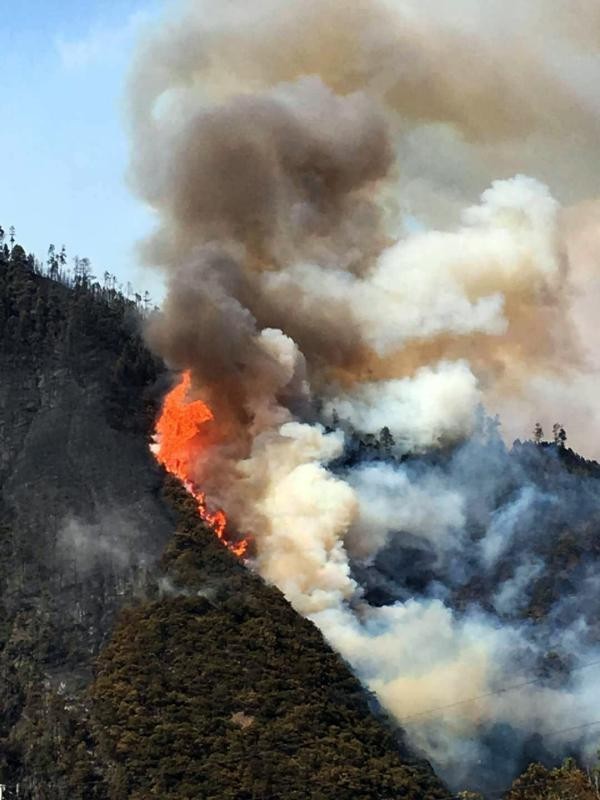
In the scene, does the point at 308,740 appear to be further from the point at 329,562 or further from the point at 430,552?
the point at 430,552

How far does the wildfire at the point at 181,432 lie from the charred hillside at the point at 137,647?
2.04 m

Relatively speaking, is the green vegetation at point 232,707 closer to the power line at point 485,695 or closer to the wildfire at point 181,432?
the power line at point 485,695

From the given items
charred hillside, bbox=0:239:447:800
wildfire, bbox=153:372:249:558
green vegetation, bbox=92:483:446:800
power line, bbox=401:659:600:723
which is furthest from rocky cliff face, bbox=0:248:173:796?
power line, bbox=401:659:600:723

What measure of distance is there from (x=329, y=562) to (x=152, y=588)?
62.0ft

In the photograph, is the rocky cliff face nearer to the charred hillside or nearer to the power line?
the charred hillside

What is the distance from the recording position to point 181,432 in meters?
151

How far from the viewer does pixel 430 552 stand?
15650 cm

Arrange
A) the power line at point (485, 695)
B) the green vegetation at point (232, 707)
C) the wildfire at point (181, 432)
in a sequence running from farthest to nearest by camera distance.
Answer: the wildfire at point (181, 432) < the power line at point (485, 695) < the green vegetation at point (232, 707)

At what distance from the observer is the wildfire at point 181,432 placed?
484ft

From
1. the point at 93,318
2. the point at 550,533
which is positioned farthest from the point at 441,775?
the point at 93,318

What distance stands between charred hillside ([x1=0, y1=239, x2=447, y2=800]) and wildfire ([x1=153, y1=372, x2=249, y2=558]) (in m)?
2.04

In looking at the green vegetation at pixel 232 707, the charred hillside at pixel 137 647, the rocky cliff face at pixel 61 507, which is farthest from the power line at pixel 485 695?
the rocky cliff face at pixel 61 507

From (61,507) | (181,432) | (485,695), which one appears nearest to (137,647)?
(61,507)

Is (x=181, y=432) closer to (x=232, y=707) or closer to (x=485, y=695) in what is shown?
(x=232, y=707)
